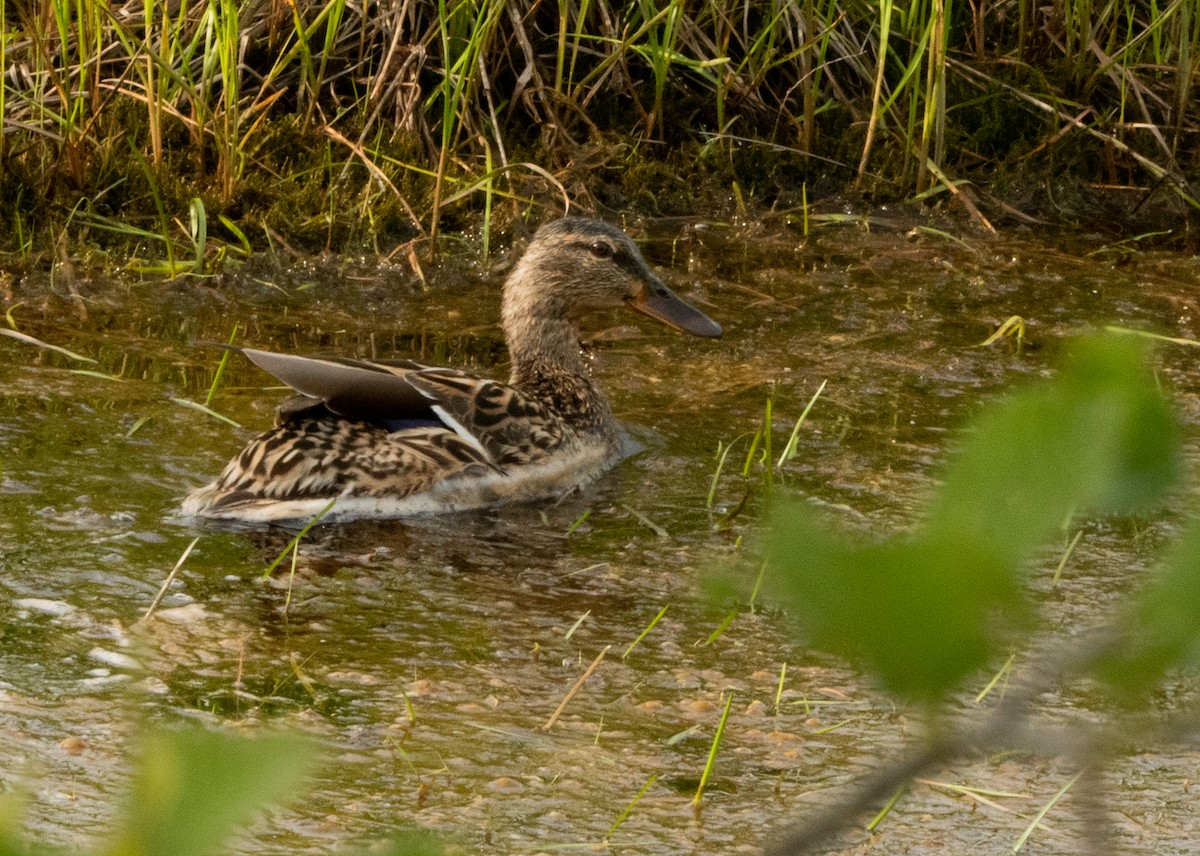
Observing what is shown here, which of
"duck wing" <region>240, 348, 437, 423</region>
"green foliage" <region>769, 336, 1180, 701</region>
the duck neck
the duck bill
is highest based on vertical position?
"green foliage" <region>769, 336, 1180, 701</region>

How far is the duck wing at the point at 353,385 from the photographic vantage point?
468 centimetres

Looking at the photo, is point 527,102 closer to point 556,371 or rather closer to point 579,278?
point 579,278

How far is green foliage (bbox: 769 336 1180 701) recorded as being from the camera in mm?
512

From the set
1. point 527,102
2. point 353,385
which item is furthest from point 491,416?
point 527,102

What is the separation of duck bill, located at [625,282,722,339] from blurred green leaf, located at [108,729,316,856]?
17.6ft

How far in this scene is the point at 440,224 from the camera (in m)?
7.04

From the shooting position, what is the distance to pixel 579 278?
19.1 ft

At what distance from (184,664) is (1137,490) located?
10.6ft

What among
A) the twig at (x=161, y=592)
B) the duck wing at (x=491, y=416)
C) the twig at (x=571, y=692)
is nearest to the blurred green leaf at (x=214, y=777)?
the twig at (x=571, y=692)

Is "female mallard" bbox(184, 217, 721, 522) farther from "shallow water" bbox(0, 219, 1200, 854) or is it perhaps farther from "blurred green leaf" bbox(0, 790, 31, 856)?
"blurred green leaf" bbox(0, 790, 31, 856)

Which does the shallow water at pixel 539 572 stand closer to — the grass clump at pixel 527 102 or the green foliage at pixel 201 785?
the green foliage at pixel 201 785

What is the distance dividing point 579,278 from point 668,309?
0.33 metres

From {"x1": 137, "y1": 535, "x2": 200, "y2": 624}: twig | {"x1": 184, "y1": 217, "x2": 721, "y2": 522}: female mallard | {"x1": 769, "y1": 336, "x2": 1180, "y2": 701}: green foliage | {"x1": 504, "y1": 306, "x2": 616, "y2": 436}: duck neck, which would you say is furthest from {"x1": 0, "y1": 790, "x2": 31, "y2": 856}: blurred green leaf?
{"x1": 504, "y1": 306, "x2": 616, "y2": 436}: duck neck

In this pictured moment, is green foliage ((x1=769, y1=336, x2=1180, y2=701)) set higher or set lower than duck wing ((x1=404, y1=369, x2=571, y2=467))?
higher
